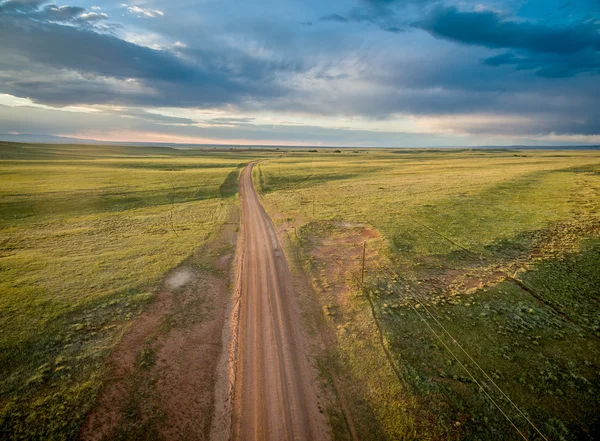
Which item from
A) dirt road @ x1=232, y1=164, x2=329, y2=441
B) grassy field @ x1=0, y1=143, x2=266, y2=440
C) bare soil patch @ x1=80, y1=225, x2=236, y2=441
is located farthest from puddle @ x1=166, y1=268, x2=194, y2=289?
dirt road @ x1=232, y1=164, x2=329, y2=441

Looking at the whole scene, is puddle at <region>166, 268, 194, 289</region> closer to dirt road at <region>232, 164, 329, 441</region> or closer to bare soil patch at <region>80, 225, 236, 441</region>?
bare soil patch at <region>80, 225, 236, 441</region>

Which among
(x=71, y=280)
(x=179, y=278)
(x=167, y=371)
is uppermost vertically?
(x=71, y=280)

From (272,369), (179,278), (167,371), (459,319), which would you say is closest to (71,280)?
(179,278)

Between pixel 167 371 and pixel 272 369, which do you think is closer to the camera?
pixel 167 371

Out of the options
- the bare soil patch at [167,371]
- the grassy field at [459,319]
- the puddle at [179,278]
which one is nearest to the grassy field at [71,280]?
the bare soil patch at [167,371]

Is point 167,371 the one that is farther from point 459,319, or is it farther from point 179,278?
point 459,319

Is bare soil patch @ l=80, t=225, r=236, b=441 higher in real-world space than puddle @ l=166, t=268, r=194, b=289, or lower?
lower

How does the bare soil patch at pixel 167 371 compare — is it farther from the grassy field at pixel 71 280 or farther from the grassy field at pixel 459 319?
the grassy field at pixel 459 319
